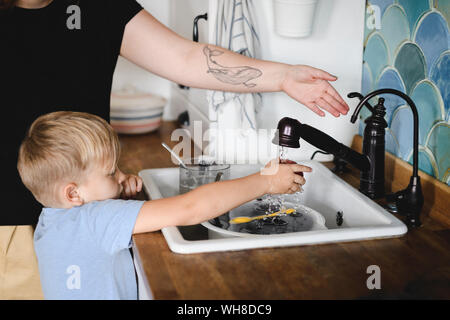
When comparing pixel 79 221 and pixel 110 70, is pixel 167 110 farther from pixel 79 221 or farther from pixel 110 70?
pixel 79 221

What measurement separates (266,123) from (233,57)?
303 mm

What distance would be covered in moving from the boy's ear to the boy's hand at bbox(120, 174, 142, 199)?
0.24 meters

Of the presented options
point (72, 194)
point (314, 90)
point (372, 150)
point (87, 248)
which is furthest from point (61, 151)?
point (372, 150)

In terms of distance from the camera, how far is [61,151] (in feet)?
3.80

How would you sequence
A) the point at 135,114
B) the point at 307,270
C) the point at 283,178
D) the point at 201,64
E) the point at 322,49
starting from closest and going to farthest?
the point at 307,270 < the point at 283,178 < the point at 201,64 < the point at 322,49 < the point at 135,114

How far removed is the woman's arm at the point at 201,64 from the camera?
4.72ft

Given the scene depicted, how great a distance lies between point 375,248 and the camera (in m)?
1.15

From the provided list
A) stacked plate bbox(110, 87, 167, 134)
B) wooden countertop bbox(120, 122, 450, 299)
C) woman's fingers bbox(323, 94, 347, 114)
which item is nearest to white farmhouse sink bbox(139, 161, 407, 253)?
wooden countertop bbox(120, 122, 450, 299)

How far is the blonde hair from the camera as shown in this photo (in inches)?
45.7

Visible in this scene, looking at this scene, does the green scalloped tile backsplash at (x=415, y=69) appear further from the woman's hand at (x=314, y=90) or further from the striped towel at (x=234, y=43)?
the striped towel at (x=234, y=43)

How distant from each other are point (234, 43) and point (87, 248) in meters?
0.75

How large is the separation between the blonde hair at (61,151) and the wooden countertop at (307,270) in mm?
197

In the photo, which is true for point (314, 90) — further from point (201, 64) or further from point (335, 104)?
point (201, 64)

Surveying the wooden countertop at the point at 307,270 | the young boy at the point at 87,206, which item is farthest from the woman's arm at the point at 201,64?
the wooden countertop at the point at 307,270
